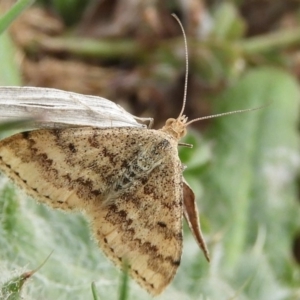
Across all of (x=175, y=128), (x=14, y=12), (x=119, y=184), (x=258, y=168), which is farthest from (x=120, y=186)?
(x=258, y=168)

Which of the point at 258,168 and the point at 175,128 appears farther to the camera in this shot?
the point at 258,168

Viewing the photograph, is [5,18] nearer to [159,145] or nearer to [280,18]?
[159,145]

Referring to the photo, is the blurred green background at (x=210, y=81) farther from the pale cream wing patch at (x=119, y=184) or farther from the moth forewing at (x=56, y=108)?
the moth forewing at (x=56, y=108)

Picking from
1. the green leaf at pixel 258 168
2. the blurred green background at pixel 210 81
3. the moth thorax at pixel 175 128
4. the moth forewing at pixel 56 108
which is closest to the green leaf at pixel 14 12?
the moth forewing at pixel 56 108

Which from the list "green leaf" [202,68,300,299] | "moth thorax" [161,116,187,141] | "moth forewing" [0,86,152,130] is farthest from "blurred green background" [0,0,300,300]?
"moth forewing" [0,86,152,130]

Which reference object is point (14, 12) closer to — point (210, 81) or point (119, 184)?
point (119, 184)

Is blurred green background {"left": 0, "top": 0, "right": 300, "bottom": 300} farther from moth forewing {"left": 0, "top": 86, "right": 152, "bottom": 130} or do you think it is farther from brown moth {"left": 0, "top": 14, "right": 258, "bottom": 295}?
moth forewing {"left": 0, "top": 86, "right": 152, "bottom": 130}

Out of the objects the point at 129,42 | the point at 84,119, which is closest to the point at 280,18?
the point at 129,42

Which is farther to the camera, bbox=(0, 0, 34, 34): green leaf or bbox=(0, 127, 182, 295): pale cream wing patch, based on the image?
bbox=(0, 127, 182, 295): pale cream wing patch
